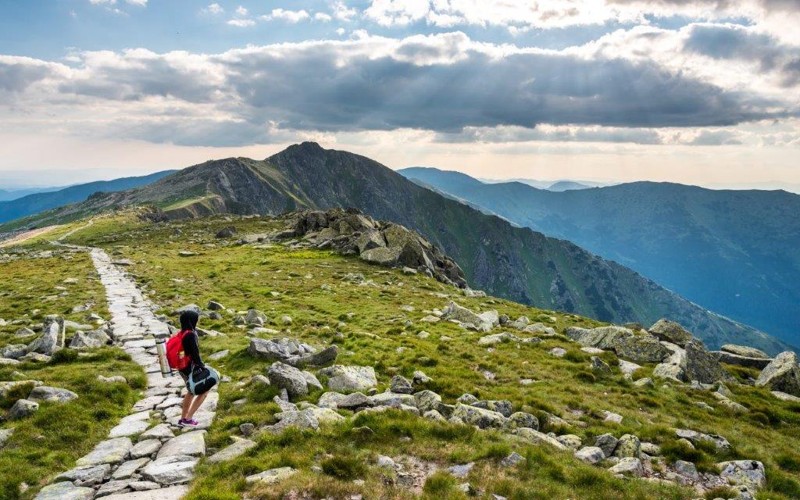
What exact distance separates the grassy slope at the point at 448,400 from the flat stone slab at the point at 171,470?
0.39m

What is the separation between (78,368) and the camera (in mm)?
18516

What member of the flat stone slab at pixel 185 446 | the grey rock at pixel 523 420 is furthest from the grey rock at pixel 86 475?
the grey rock at pixel 523 420

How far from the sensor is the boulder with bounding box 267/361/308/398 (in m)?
17.0

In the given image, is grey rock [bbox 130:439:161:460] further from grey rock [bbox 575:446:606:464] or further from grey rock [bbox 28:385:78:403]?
grey rock [bbox 575:446:606:464]

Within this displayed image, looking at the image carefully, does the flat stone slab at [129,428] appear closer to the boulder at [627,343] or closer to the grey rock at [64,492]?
the grey rock at [64,492]

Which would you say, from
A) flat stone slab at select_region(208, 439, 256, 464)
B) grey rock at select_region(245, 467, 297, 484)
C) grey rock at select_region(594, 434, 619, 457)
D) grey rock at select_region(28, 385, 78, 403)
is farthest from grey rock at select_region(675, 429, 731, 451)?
grey rock at select_region(28, 385, 78, 403)

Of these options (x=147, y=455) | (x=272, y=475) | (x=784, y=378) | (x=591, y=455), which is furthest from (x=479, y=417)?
(x=784, y=378)

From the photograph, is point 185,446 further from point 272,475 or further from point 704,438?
point 704,438

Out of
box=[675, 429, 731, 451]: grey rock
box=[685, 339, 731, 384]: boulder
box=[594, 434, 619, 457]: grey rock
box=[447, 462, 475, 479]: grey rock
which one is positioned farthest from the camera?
box=[685, 339, 731, 384]: boulder

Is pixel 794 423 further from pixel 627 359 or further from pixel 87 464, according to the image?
pixel 87 464

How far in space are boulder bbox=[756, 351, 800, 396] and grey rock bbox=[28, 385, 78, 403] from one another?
31795 millimetres

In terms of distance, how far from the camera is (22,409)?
14039 mm

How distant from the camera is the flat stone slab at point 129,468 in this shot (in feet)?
37.3

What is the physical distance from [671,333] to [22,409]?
3403 centimetres
